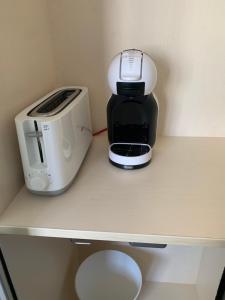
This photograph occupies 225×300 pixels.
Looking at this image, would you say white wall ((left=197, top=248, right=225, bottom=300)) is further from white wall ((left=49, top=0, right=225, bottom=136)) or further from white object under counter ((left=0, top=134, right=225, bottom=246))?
white wall ((left=49, top=0, right=225, bottom=136))

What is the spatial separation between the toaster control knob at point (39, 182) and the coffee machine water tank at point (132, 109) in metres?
0.25

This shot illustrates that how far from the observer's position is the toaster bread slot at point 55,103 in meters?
0.67

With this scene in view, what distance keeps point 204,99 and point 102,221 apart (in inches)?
24.6

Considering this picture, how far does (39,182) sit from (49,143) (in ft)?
0.38

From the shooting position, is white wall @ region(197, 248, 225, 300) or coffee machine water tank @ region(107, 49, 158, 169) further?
white wall @ region(197, 248, 225, 300)

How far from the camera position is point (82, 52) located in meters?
0.93

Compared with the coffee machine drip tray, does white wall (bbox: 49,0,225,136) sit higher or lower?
higher

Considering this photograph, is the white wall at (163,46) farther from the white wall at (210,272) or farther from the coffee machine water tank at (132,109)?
the white wall at (210,272)

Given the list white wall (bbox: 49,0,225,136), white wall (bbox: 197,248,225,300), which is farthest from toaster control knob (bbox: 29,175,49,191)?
white wall (bbox: 197,248,225,300)

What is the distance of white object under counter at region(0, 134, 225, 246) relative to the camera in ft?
1.94

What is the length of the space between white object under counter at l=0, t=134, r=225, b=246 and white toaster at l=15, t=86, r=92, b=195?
5cm

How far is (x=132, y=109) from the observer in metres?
0.83

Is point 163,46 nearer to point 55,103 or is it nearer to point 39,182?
point 55,103

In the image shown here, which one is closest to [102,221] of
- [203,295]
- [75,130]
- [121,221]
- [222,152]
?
[121,221]
